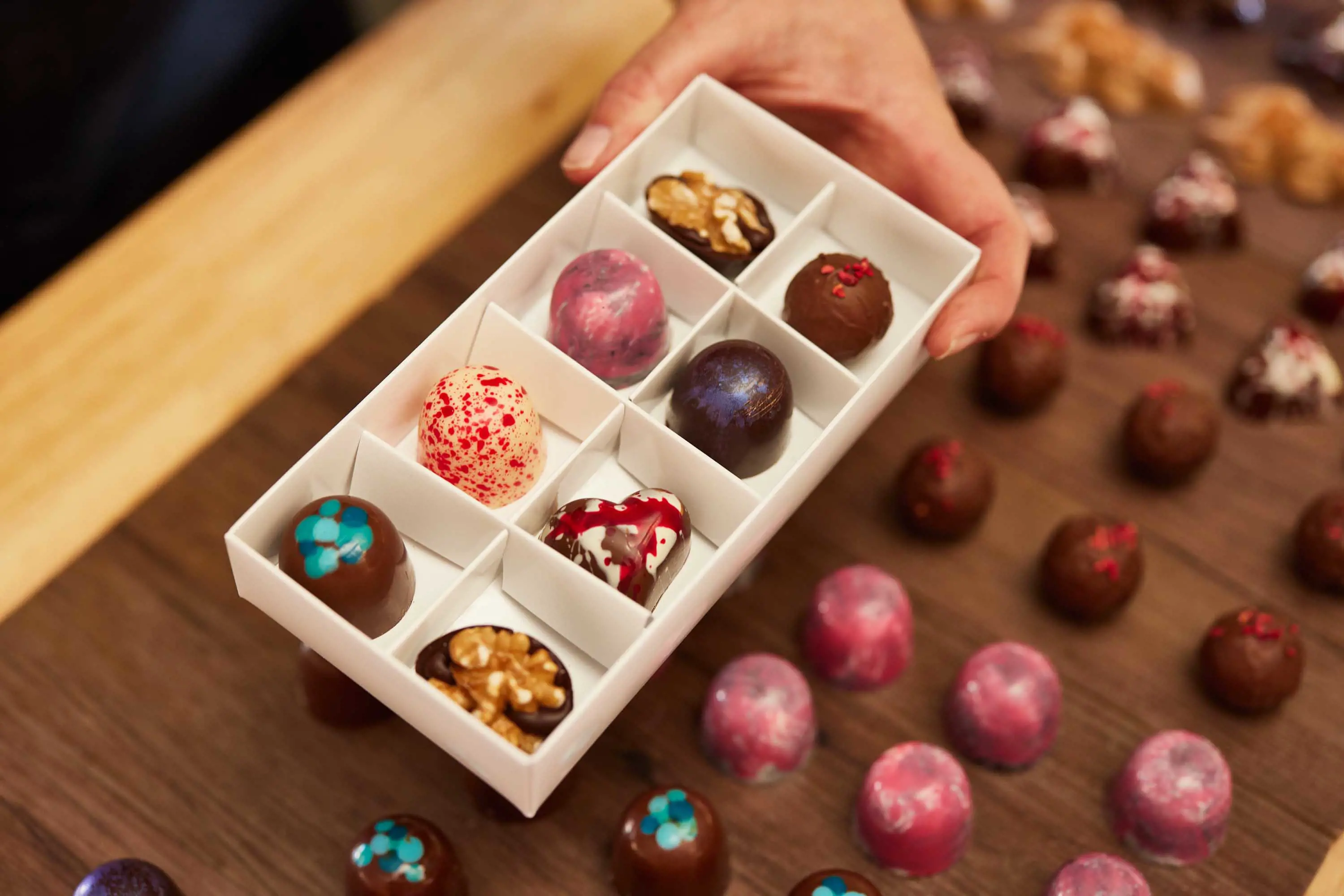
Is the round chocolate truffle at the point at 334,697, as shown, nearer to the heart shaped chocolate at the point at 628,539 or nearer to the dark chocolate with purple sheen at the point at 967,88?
the heart shaped chocolate at the point at 628,539

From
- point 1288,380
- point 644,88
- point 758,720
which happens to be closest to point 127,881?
point 758,720

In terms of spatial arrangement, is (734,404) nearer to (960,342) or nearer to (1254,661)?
(960,342)

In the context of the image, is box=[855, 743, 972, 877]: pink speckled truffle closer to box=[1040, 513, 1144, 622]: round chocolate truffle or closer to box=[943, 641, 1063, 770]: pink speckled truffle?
box=[943, 641, 1063, 770]: pink speckled truffle

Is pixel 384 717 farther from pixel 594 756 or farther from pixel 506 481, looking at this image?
pixel 506 481

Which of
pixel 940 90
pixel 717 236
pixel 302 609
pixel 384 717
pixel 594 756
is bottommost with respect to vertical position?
pixel 384 717

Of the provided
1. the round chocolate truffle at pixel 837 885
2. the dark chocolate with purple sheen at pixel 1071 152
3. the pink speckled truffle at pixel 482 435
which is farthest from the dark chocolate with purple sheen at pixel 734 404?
the dark chocolate with purple sheen at pixel 1071 152

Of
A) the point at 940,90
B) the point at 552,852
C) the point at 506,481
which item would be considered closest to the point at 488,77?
the point at 940,90
